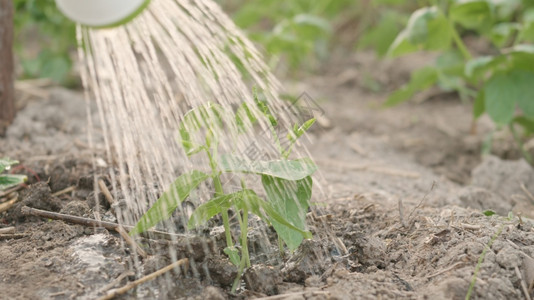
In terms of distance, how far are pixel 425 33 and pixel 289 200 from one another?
1330mm

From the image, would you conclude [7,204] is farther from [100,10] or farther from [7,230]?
[100,10]

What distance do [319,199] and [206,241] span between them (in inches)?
19.8

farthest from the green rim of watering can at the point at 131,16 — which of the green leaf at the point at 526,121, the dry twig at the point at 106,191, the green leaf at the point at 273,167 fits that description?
the green leaf at the point at 526,121

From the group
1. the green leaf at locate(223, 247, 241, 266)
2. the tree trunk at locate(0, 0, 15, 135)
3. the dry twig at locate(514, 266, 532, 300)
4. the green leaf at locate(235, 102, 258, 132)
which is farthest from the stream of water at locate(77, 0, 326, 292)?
the tree trunk at locate(0, 0, 15, 135)

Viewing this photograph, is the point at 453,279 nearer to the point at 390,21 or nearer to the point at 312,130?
the point at 312,130

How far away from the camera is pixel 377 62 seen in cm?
403

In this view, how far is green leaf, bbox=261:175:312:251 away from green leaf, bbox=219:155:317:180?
0.12 ft

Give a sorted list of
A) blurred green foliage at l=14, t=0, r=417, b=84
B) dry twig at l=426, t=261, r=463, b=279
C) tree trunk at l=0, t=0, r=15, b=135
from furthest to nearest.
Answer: blurred green foliage at l=14, t=0, r=417, b=84, tree trunk at l=0, t=0, r=15, b=135, dry twig at l=426, t=261, r=463, b=279

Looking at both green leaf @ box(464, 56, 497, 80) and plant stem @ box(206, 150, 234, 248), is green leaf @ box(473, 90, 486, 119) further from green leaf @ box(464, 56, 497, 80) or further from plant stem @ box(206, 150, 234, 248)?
plant stem @ box(206, 150, 234, 248)

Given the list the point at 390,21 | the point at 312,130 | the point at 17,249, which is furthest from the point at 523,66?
the point at 17,249

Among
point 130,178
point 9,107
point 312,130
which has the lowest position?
point 130,178

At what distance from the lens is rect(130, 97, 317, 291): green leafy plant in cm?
123

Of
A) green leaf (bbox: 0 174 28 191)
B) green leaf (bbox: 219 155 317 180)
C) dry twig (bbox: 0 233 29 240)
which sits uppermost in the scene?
green leaf (bbox: 0 174 28 191)

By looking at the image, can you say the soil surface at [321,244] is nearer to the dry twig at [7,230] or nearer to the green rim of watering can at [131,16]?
the dry twig at [7,230]
